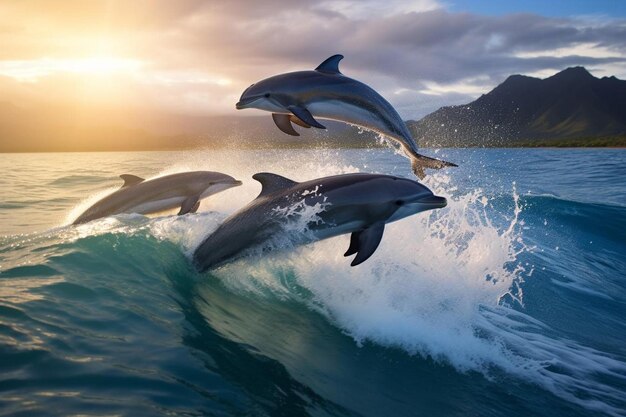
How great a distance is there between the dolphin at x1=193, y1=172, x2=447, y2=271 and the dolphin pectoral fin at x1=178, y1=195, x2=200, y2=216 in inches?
155

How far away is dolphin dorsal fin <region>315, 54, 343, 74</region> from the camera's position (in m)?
7.22

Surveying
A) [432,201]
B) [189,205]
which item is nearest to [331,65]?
[432,201]

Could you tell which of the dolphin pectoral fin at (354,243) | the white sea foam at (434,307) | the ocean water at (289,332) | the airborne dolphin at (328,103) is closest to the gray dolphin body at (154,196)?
the ocean water at (289,332)

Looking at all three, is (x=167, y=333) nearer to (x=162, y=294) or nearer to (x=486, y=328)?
(x=162, y=294)

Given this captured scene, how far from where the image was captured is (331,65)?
7301 millimetres

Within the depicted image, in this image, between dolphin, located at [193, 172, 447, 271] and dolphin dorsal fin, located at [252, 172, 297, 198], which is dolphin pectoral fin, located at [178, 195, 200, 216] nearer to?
dolphin, located at [193, 172, 447, 271]

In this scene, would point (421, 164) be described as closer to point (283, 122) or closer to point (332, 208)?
point (332, 208)

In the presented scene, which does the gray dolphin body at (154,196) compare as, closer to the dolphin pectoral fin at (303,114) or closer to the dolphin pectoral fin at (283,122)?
the dolphin pectoral fin at (283,122)

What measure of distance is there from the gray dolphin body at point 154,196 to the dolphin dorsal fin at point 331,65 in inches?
179

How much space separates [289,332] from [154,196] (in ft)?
18.2

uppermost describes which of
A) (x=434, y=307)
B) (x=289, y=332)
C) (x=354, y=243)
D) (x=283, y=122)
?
(x=283, y=122)

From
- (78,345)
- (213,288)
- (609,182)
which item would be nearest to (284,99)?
(213,288)

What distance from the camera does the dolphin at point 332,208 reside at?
20.1ft

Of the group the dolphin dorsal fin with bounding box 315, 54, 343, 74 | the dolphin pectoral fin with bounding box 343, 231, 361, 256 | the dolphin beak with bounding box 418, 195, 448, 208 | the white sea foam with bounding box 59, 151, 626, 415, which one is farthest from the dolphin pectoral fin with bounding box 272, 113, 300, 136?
the dolphin beak with bounding box 418, 195, 448, 208
